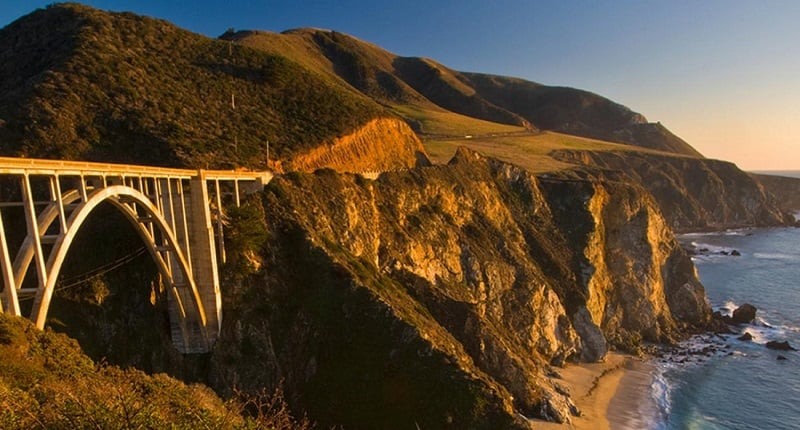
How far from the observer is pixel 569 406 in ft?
142

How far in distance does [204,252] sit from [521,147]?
113170 millimetres

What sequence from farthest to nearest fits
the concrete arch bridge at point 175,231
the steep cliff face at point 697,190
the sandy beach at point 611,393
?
the steep cliff face at point 697,190
the sandy beach at point 611,393
the concrete arch bridge at point 175,231

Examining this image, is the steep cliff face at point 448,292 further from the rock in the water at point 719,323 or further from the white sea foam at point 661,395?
the white sea foam at point 661,395

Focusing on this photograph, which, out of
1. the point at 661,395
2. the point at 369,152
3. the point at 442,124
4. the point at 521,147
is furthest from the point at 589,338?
the point at 442,124

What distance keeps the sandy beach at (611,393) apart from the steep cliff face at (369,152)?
111ft

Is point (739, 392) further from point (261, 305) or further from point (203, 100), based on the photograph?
point (203, 100)

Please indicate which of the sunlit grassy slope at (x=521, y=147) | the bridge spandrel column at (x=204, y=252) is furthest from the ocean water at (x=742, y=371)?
the sunlit grassy slope at (x=521, y=147)

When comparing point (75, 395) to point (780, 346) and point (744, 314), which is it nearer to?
point (780, 346)

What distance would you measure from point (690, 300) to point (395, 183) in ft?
173

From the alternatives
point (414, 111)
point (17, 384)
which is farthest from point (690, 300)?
point (414, 111)

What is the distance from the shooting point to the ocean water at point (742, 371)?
4431cm

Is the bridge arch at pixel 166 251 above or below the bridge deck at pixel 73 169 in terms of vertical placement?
below

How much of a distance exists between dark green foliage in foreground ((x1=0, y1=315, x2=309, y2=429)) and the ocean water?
136ft

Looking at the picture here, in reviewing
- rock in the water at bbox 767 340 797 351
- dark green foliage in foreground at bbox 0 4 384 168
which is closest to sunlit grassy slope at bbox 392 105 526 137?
dark green foliage in foreground at bbox 0 4 384 168
